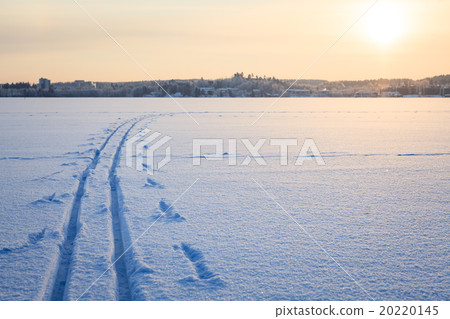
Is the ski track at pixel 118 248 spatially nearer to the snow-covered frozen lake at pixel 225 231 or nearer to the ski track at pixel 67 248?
the snow-covered frozen lake at pixel 225 231

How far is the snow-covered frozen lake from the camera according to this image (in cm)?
256

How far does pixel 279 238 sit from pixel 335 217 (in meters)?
0.87

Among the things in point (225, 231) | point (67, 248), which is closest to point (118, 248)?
point (67, 248)

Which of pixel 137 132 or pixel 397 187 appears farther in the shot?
pixel 137 132

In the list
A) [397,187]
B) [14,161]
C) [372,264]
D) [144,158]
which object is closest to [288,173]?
[397,187]

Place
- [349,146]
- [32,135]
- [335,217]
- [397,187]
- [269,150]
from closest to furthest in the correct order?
[335,217] < [397,187] < [269,150] < [349,146] < [32,135]

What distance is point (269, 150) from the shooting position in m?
8.88

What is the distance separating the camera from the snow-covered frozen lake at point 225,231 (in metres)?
2.56

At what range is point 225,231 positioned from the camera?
141 inches

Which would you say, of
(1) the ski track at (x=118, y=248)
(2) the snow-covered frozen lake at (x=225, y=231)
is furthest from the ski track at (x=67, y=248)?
(1) the ski track at (x=118, y=248)

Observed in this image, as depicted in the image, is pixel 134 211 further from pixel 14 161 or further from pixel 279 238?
pixel 14 161

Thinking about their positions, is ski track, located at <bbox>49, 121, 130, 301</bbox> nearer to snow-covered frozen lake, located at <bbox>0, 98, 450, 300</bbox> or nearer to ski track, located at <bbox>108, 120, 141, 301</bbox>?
snow-covered frozen lake, located at <bbox>0, 98, 450, 300</bbox>
